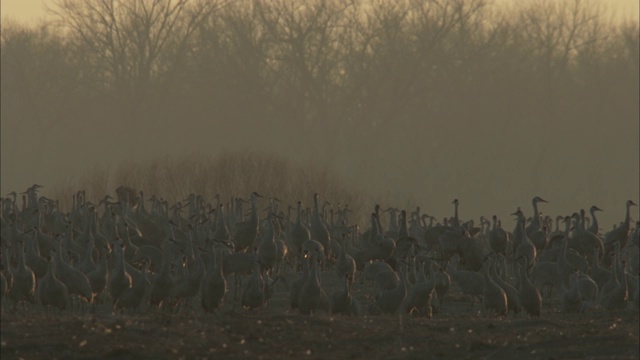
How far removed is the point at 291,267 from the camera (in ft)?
79.6

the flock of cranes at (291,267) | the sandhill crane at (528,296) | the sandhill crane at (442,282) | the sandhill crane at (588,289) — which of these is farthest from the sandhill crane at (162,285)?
the sandhill crane at (588,289)

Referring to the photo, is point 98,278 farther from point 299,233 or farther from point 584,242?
point 584,242

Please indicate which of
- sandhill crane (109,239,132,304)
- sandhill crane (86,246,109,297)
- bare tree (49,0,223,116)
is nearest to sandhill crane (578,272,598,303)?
sandhill crane (109,239,132,304)

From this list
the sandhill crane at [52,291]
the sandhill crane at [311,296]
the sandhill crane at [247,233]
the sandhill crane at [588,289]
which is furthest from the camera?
the sandhill crane at [247,233]

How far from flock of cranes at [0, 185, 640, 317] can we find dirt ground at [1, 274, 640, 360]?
865 mm

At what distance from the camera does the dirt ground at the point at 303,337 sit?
14203 mm

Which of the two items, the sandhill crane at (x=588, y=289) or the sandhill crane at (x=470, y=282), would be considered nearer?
the sandhill crane at (x=470, y=282)

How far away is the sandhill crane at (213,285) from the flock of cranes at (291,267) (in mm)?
13

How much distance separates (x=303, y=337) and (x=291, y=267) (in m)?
9.03

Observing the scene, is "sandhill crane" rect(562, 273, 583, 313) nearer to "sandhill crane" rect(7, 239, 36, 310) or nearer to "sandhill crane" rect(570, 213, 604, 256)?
"sandhill crane" rect(570, 213, 604, 256)

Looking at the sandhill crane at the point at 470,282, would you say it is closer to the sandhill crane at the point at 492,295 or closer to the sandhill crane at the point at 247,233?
the sandhill crane at the point at 492,295

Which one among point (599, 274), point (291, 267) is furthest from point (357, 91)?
point (599, 274)

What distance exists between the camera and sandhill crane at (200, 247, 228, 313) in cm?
1778

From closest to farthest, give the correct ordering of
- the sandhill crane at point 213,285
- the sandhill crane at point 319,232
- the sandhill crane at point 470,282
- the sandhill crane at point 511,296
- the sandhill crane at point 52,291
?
the sandhill crane at point 52,291
the sandhill crane at point 213,285
the sandhill crane at point 511,296
the sandhill crane at point 470,282
the sandhill crane at point 319,232
